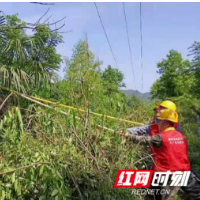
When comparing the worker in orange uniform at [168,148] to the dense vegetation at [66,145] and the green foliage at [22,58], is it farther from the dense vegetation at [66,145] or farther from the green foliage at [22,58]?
the green foliage at [22,58]

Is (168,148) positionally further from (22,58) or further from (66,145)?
(22,58)

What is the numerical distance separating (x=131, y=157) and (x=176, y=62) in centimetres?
4002

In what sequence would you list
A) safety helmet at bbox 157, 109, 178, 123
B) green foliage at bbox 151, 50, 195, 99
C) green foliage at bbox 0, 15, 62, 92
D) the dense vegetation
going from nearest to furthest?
1. the dense vegetation
2. safety helmet at bbox 157, 109, 178, 123
3. green foliage at bbox 0, 15, 62, 92
4. green foliage at bbox 151, 50, 195, 99

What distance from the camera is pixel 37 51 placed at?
5.46 meters

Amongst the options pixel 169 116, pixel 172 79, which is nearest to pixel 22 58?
pixel 169 116

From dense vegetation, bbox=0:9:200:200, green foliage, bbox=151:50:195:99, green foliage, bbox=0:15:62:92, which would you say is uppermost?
green foliage, bbox=151:50:195:99

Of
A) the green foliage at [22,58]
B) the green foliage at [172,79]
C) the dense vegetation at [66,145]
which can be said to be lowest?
the dense vegetation at [66,145]

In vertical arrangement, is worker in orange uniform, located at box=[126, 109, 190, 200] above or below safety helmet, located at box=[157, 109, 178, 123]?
below

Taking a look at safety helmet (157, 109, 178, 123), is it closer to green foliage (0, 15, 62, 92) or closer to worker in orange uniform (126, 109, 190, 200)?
worker in orange uniform (126, 109, 190, 200)

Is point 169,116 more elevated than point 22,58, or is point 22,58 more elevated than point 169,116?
point 22,58

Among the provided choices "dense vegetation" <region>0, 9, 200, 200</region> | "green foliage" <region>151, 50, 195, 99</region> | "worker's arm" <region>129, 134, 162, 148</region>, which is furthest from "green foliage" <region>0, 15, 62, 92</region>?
"green foliage" <region>151, 50, 195, 99</region>

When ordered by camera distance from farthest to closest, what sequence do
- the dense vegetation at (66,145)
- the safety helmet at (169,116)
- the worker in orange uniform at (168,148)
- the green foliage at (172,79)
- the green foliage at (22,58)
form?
1. the green foliage at (172,79)
2. the green foliage at (22,58)
3. the safety helmet at (169,116)
4. the worker in orange uniform at (168,148)
5. the dense vegetation at (66,145)

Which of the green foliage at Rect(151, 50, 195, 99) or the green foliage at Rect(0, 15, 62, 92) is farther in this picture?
the green foliage at Rect(151, 50, 195, 99)

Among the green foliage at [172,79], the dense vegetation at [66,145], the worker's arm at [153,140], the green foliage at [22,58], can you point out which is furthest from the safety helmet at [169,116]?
the green foliage at [172,79]
